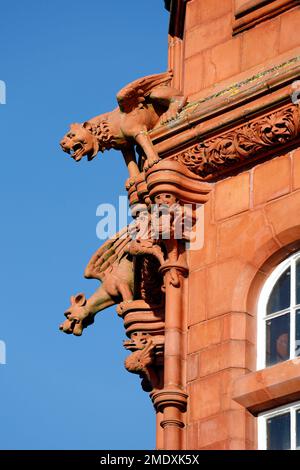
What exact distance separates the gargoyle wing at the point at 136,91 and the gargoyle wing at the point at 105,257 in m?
1.45

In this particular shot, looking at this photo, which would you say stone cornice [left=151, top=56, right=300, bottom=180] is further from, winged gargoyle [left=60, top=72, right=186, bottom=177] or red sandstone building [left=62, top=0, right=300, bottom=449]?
winged gargoyle [left=60, top=72, right=186, bottom=177]

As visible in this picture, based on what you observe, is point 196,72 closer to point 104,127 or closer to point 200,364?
point 104,127

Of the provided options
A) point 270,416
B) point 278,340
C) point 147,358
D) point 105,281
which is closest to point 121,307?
point 105,281

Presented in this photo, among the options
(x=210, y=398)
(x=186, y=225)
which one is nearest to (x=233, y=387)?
(x=210, y=398)

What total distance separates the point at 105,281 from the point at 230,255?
236cm

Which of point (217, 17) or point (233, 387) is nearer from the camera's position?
point (233, 387)

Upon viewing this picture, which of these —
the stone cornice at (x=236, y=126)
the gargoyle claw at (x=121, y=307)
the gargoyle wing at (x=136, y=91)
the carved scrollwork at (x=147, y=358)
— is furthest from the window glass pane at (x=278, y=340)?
the gargoyle wing at (x=136, y=91)

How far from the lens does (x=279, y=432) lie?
28.0 meters

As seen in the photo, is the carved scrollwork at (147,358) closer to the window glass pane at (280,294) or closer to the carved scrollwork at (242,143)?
the window glass pane at (280,294)

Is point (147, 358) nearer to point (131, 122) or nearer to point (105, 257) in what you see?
point (105, 257)

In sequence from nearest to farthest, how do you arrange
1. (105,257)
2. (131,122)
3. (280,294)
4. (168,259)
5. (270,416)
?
(270,416) → (280,294) → (168,259) → (131,122) → (105,257)

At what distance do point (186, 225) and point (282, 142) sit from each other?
4.63ft

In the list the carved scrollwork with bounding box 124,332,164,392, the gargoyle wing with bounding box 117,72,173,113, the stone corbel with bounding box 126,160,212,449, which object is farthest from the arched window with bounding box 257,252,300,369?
the gargoyle wing with bounding box 117,72,173,113

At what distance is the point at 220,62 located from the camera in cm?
3039
